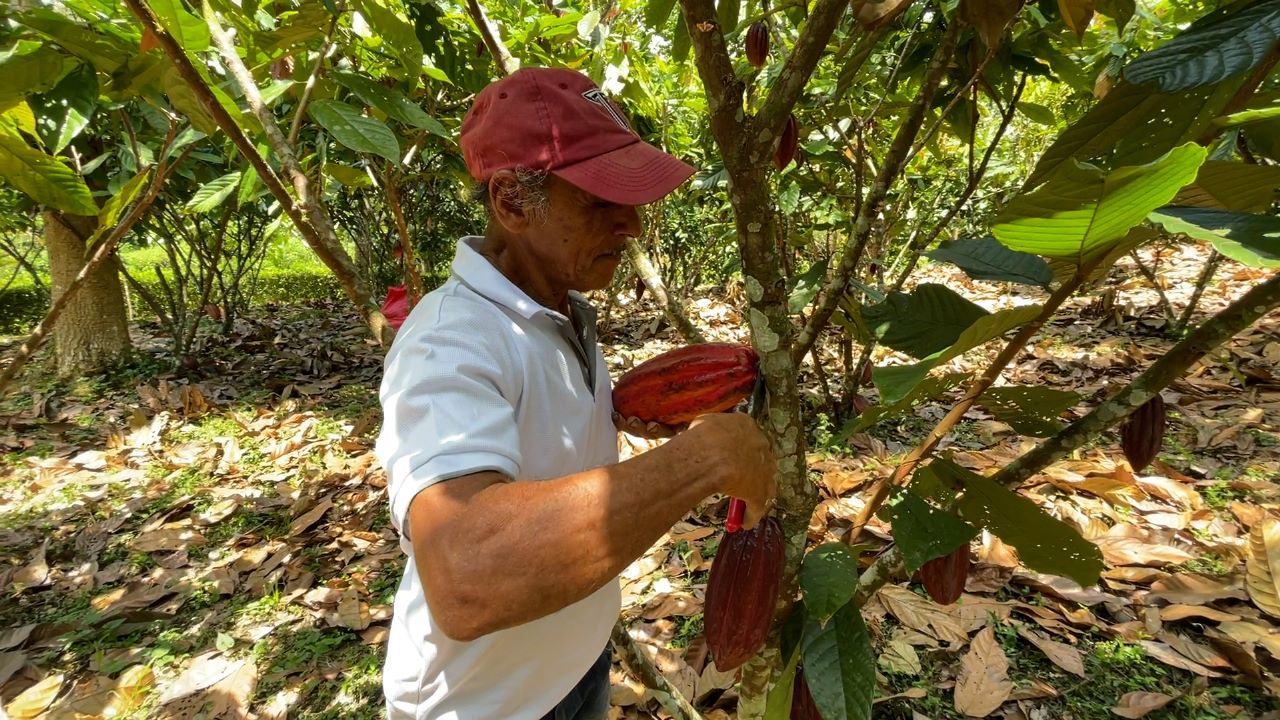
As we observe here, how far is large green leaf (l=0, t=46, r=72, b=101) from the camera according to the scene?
0.88 m

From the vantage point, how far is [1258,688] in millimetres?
1351

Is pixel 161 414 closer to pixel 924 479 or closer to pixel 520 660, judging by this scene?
pixel 520 660

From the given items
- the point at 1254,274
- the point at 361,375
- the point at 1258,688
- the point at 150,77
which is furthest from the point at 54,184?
the point at 1254,274

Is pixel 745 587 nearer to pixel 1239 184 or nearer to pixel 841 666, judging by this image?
pixel 841 666

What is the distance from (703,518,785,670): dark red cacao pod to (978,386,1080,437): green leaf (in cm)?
31

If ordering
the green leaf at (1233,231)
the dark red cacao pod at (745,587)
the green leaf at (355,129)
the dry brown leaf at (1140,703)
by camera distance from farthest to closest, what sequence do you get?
the dry brown leaf at (1140,703) < the green leaf at (355,129) < the dark red cacao pod at (745,587) < the green leaf at (1233,231)

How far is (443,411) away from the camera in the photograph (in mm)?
634

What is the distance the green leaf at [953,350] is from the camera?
521 mm

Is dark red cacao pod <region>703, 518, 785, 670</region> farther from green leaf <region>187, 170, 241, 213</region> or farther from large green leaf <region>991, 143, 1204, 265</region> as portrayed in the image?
green leaf <region>187, 170, 241, 213</region>

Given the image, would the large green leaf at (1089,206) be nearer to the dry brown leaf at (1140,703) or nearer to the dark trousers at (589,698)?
the dark trousers at (589,698)

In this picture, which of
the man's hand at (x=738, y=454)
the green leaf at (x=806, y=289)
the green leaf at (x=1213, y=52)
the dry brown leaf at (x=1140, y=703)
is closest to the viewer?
the green leaf at (x=1213, y=52)

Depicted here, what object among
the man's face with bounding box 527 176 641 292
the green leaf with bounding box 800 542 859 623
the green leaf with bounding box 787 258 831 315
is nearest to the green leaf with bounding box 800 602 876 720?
the green leaf with bounding box 800 542 859 623

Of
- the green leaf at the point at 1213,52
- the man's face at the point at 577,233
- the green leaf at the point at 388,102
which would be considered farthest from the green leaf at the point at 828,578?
the green leaf at the point at 388,102

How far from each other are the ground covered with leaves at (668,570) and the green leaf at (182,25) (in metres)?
1.28
